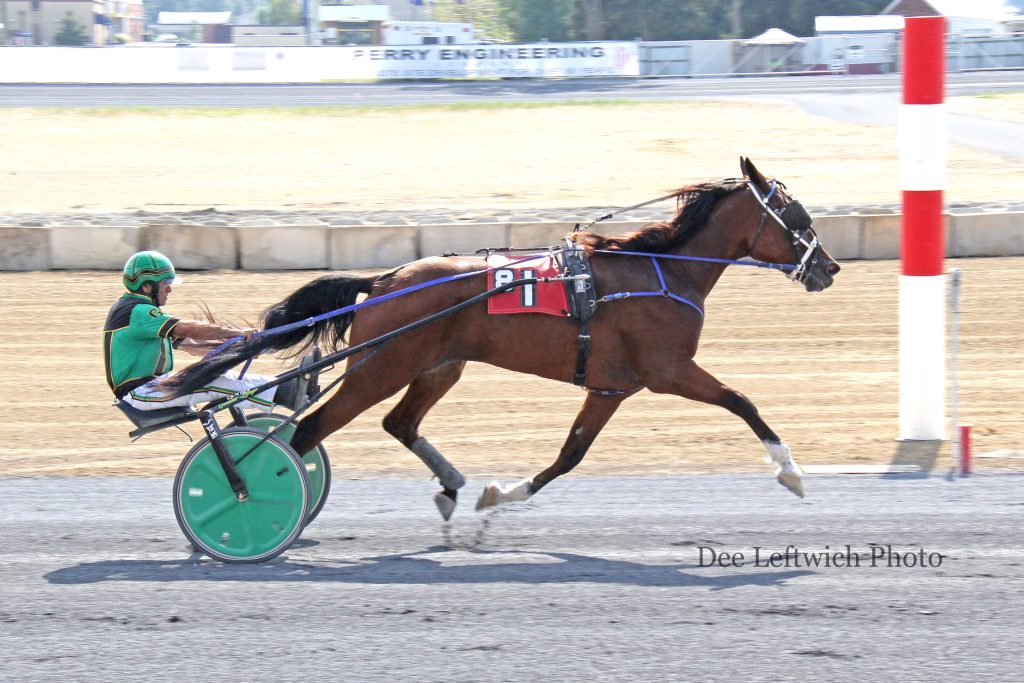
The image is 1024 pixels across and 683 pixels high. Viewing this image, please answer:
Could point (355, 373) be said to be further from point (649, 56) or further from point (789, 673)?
point (649, 56)

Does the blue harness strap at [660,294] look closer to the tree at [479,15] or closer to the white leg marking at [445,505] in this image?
the white leg marking at [445,505]

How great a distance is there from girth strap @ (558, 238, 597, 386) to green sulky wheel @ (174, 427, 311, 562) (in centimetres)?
140

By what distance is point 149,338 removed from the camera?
224 inches

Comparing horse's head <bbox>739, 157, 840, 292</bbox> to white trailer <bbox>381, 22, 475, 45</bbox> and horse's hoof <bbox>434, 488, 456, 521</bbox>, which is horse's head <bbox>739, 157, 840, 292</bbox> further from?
white trailer <bbox>381, 22, 475, 45</bbox>

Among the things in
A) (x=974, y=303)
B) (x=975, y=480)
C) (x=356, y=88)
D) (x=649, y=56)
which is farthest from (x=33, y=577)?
(x=649, y=56)

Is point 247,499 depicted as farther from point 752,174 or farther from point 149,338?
point 752,174

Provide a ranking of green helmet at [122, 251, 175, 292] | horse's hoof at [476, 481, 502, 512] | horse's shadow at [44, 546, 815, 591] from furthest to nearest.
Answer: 1. horse's hoof at [476, 481, 502, 512]
2. green helmet at [122, 251, 175, 292]
3. horse's shadow at [44, 546, 815, 591]

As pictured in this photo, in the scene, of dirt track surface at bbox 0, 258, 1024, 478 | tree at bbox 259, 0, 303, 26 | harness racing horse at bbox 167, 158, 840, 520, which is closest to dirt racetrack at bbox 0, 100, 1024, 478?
dirt track surface at bbox 0, 258, 1024, 478

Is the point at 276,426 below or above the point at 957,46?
below

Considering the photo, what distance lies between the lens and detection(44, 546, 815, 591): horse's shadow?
5215 mm

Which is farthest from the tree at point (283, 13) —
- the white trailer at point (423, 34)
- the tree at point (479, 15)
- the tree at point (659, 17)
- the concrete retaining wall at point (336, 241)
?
the concrete retaining wall at point (336, 241)

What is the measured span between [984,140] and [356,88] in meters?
17.7

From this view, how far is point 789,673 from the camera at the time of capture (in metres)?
4.26

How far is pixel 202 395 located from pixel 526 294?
5.17 feet
